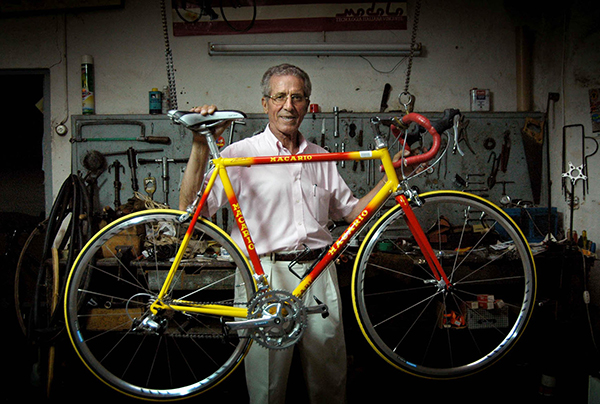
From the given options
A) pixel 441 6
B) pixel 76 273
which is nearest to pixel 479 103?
pixel 441 6

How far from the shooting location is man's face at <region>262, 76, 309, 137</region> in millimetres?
1702

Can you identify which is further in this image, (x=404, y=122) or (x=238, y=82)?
(x=238, y=82)

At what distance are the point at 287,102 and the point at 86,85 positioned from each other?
6.88ft

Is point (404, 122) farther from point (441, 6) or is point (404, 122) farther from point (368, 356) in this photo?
point (441, 6)

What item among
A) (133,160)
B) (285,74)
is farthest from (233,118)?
(133,160)

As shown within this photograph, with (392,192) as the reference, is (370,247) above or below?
below

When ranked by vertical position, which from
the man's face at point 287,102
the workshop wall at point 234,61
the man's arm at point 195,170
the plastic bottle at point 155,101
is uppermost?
the workshop wall at point 234,61

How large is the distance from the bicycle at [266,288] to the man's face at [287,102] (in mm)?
286

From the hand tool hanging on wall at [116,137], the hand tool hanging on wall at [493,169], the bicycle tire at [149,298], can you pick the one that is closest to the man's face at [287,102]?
the bicycle tire at [149,298]

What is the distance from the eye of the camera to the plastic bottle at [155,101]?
9.62 feet

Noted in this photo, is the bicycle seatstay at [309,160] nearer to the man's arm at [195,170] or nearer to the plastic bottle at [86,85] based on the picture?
the man's arm at [195,170]

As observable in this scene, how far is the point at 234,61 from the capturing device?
3.05 metres

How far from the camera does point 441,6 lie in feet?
10.00

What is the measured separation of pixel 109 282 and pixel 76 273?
1.37 meters
